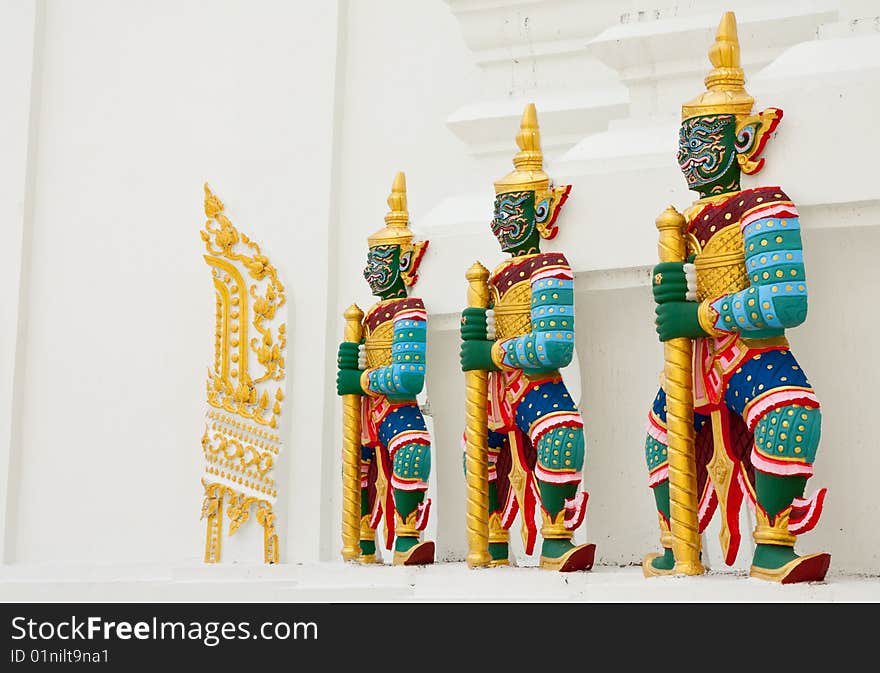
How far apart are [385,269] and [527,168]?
0.76m

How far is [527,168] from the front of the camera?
13.9ft

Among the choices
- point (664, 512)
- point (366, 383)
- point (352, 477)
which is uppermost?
point (366, 383)

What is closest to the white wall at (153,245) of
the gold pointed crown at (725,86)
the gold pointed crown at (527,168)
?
the gold pointed crown at (527,168)

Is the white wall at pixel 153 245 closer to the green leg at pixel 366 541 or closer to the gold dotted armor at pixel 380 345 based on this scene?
the green leg at pixel 366 541

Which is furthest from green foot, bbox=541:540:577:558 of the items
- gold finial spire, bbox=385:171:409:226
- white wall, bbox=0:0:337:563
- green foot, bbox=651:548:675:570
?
white wall, bbox=0:0:337:563

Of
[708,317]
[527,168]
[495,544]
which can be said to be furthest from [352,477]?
[708,317]

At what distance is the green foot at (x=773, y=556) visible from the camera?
10.2 ft

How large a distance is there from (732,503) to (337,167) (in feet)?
11.3

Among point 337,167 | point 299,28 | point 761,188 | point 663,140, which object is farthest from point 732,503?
point 299,28

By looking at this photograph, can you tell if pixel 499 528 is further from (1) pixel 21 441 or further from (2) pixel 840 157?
(1) pixel 21 441

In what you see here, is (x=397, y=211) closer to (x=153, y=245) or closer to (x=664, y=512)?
(x=664, y=512)
